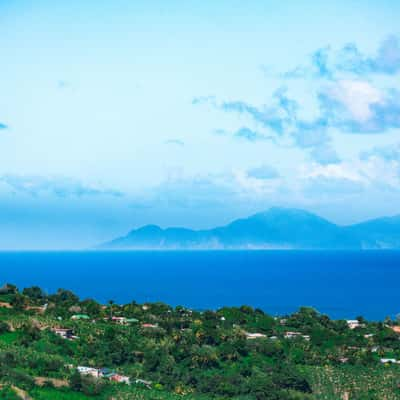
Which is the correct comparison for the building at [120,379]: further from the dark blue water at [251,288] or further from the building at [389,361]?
the dark blue water at [251,288]

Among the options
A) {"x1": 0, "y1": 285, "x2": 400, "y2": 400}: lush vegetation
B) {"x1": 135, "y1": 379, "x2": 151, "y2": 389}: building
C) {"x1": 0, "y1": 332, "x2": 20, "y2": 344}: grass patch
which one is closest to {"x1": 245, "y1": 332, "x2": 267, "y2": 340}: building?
{"x1": 0, "y1": 285, "x2": 400, "y2": 400}: lush vegetation

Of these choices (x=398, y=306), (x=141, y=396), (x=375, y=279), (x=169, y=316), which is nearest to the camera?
(x=141, y=396)

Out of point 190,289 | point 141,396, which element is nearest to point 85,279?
point 190,289

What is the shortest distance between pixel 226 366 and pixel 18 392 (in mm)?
18569

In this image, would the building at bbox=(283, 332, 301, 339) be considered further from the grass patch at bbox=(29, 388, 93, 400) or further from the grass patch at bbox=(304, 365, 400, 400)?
the grass patch at bbox=(29, 388, 93, 400)

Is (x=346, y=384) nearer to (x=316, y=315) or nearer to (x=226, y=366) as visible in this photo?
(x=226, y=366)

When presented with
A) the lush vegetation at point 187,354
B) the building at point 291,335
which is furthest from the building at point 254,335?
the building at point 291,335

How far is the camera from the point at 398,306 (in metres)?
120

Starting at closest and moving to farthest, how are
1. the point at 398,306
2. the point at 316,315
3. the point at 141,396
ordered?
the point at 141,396, the point at 316,315, the point at 398,306

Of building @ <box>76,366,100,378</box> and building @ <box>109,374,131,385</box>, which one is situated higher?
building @ <box>76,366,100,378</box>

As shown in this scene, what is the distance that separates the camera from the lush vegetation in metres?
43.2

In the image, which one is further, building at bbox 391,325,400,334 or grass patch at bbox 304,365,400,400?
building at bbox 391,325,400,334

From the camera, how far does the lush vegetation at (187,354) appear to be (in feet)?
142

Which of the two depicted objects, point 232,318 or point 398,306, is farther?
point 398,306
